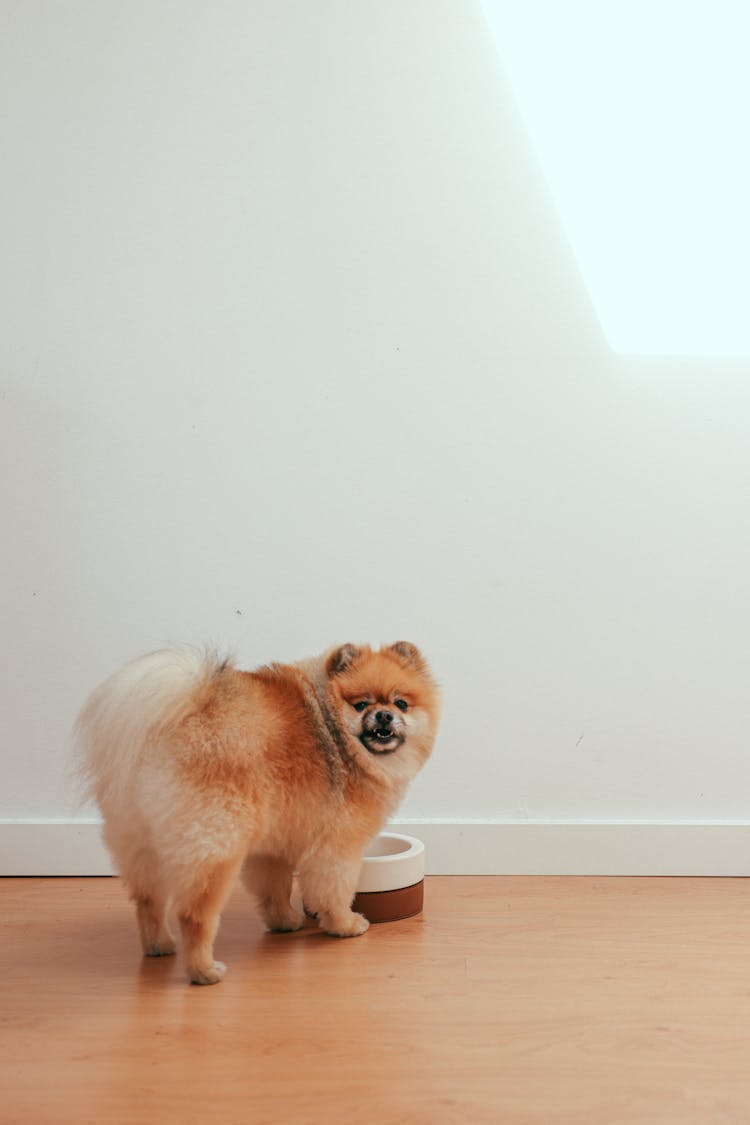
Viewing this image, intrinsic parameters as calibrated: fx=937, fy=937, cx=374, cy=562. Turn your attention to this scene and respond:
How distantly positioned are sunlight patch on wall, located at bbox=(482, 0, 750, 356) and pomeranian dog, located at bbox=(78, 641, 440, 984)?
111 cm

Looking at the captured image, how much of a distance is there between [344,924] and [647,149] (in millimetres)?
1908

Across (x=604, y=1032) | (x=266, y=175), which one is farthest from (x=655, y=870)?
(x=266, y=175)

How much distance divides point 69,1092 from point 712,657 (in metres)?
1.65

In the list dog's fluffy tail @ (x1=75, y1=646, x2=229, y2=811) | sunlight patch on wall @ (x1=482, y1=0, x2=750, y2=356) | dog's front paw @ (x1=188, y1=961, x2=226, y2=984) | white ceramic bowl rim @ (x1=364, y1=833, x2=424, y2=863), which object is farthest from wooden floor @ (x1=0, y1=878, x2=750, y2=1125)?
sunlight patch on wall @ (x1=482, y1=0, x2=750, y2=356)

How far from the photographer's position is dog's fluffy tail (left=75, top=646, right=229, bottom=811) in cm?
148

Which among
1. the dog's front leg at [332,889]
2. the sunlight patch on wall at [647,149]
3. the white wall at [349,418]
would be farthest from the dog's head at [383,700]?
the sunlight patch on wall at [647,149]

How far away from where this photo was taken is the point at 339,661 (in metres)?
1.77

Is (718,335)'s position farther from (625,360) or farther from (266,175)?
(266,175)

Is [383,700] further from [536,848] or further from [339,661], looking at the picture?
[536,848]

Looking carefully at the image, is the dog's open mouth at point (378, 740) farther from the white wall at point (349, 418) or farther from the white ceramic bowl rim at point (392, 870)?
the white wall at point (349, 418)

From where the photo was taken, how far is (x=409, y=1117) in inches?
42.3

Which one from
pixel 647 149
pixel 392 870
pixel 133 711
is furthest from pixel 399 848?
pixel 647 149

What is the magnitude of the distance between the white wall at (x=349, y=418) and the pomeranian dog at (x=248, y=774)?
0.48 m

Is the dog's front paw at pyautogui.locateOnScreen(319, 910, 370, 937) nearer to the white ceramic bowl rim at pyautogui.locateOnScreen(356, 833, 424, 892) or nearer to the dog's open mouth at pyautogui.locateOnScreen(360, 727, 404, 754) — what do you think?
the white ceramic bowl rim at pyautogui.locateOnScreen(356, 833, 424, 892)
